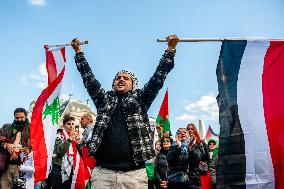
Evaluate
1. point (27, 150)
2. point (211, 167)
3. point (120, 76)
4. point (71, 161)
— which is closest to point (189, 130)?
point (211, 167)

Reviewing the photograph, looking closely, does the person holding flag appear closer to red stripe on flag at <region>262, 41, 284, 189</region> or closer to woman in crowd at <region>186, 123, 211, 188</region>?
red stripe on flag at <region>262, 41, 284, 189</region>

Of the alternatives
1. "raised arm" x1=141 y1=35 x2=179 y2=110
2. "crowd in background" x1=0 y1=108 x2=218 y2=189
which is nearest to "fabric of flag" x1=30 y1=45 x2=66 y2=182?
"crowd in background" x1=0 y1=108 x2=218 y2=189

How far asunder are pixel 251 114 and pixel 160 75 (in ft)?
3.69

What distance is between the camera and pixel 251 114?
449 cm

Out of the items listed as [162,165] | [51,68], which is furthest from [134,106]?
[162,165]

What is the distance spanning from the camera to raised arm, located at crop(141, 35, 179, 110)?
4711mm

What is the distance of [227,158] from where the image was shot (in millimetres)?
4254

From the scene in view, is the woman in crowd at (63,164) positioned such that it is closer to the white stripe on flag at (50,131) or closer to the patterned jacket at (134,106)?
the white stripe on flag at (50,131)

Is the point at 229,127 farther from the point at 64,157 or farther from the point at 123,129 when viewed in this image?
the point at 64,157

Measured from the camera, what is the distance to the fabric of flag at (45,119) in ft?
21.3

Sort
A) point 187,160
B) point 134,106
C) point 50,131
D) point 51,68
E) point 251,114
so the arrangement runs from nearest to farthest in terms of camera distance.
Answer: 1. point 251,114
2. point 134,106
3. point 51,68
4. point 50,131
5. point 187,160

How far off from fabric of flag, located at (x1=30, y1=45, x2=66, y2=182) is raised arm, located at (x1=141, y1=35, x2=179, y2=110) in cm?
222

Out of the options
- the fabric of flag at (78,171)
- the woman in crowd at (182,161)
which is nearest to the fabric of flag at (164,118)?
the woman in crowd at (182,161)

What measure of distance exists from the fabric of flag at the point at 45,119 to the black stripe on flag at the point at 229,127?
2886mm
